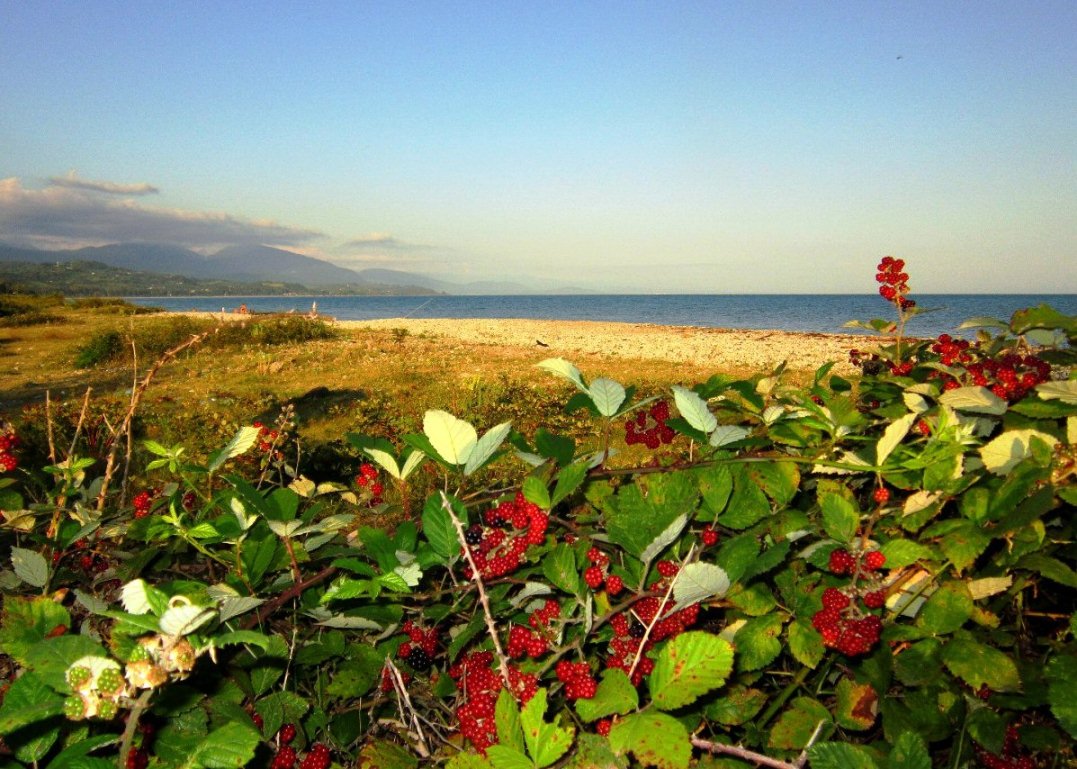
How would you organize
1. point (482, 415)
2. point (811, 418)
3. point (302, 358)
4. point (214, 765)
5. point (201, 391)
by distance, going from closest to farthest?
point (214, 765) < point (811, 418) < point (482, 415) < point (201, 391) < point (302, 358)

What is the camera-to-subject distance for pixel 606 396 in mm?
1255

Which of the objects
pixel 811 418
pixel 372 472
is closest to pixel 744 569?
pixel 811 418

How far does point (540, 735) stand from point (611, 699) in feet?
0.39

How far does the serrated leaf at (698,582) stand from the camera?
91cm

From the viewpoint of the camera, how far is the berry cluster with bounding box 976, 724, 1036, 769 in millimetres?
980

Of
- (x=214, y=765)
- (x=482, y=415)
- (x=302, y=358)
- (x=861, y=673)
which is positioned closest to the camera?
(x=214, y=765)

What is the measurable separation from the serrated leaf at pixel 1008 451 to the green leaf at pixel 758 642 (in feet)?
1.48

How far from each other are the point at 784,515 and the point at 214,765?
38.3 inches

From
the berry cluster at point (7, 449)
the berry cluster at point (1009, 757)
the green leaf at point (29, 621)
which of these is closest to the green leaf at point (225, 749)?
the green leaf at point (29, 621)

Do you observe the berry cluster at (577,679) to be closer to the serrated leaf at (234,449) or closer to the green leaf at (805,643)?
the green leaf at (805,643)

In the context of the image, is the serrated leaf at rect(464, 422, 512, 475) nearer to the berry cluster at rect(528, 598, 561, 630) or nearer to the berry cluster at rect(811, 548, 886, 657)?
the berry cluster at rect(528, 598, 561, 630)

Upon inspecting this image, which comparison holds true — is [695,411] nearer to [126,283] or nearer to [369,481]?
[369,481]

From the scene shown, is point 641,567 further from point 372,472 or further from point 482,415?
point 482,415

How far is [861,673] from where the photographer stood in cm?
106
